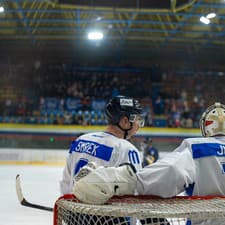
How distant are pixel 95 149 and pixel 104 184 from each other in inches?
29.0

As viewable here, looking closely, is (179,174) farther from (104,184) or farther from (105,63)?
(105,63)

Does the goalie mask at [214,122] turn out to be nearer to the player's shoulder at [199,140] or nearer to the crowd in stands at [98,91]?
the player's shoulder at [199,140]

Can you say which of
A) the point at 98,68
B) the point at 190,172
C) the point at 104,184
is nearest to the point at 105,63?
the point at 98,68

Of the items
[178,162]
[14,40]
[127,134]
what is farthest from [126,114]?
[14,40]

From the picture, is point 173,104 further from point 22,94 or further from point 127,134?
point 127,134

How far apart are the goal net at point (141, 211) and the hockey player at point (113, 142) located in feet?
1.99

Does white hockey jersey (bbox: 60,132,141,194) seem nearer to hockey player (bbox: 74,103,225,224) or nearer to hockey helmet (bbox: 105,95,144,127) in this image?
hockey helmet (bbox: 105,95,144,127)

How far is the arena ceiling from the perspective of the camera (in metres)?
9.75

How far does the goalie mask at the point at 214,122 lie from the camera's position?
126 cm

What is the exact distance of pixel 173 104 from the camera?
39.4ft

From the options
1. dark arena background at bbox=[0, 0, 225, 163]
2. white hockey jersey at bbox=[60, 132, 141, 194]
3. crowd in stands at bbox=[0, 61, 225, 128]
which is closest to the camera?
white hockey jersey at bbox=[60, 132, 141, 194]

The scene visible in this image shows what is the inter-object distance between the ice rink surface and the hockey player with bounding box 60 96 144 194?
5.90ft

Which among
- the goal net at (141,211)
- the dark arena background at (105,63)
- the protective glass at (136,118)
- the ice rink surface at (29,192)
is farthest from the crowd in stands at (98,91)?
Result: the goal net at (141,211)

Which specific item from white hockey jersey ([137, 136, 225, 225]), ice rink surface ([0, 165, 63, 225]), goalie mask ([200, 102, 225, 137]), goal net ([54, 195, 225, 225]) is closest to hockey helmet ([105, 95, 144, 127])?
goalie mask ([200, 102, 225, 137])
